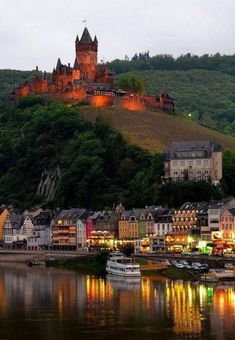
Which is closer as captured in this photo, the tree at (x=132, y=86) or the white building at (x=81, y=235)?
the white building at (x=81, y=235)

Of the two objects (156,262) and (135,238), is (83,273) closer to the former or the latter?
(156,262)

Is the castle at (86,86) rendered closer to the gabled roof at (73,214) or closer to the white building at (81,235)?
the gabled roof at (73,214)

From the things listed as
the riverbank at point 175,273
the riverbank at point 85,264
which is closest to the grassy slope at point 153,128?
the riverbank at point 85,264

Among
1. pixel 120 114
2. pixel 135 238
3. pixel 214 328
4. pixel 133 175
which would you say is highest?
pixel 120 114

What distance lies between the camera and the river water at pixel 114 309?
5778 cm

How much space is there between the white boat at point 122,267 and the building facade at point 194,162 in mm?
38311

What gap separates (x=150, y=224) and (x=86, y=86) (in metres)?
63.8

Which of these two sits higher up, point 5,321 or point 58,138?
point 58,138

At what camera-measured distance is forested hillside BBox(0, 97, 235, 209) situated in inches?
5069

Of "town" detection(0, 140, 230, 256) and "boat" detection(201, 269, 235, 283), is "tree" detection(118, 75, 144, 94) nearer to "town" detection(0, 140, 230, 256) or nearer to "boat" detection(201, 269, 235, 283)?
"town" detection(0, 140, 230, 256)

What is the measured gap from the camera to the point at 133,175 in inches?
5571

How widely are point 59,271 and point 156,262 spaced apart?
418 inches

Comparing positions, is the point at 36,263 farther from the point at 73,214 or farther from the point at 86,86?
the point at 86,86

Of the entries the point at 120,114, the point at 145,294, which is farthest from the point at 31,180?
the point at 145,294
